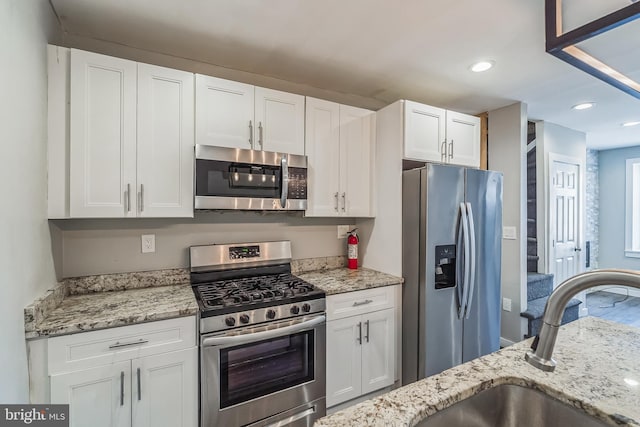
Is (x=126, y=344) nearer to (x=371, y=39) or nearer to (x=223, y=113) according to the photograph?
(x=223, y=113)

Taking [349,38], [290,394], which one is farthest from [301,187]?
[290,394]

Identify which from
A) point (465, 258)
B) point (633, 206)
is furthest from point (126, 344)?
point (633, 206)

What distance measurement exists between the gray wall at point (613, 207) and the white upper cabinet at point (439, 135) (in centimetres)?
455

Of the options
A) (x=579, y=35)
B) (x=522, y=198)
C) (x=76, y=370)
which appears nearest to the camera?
(x=579, y=35)

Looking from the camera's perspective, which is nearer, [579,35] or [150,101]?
[579,35]

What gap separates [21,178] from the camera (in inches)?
51.1

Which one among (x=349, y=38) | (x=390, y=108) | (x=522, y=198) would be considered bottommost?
(x=522, y=198)

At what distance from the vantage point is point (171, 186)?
1.92 metres

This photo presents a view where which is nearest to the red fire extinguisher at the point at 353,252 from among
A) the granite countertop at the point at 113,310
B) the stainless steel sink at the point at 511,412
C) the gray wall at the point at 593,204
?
the granite countertop at the point at 113,310

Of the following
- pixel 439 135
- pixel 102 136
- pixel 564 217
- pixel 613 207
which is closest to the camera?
pixel 102 136

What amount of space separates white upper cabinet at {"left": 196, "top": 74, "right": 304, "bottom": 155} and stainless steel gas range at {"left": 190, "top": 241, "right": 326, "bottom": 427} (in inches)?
32.2

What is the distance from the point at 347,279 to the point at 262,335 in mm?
834

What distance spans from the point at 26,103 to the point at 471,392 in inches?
80.8

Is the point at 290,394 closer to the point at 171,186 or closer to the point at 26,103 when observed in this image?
the point at 171,186
